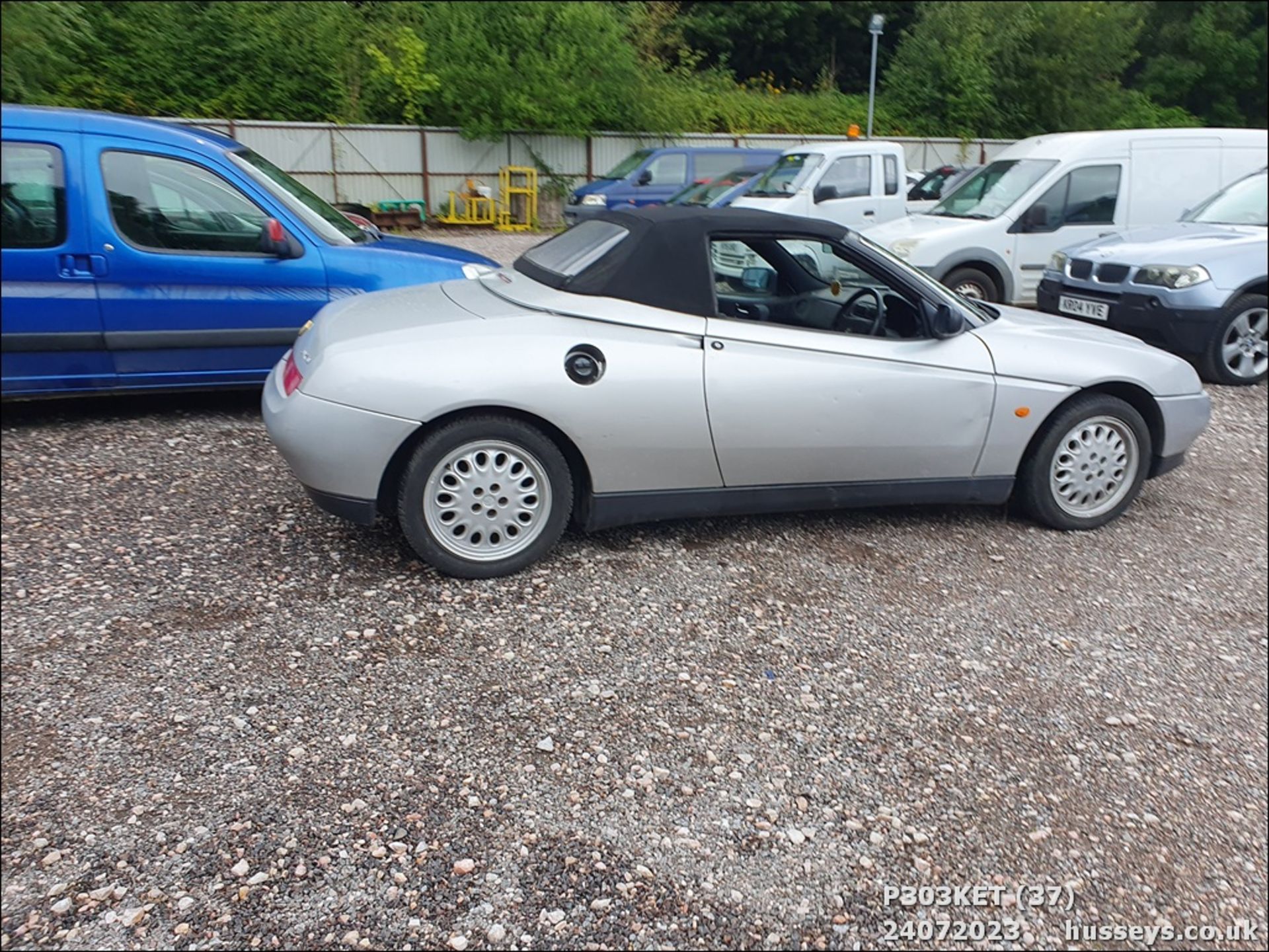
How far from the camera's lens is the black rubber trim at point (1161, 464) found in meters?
5.25

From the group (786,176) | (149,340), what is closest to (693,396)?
(149,340)

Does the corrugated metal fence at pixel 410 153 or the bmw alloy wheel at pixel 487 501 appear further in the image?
the corrugated metal fence at pixel 410 153

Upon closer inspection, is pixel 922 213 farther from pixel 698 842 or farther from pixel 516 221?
pixel 516 221

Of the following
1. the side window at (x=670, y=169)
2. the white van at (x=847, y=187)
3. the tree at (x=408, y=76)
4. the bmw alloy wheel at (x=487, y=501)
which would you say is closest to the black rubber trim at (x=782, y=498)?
the bmw alloy wheel at (x=487, y=501)

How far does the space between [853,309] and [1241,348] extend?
5.33 m

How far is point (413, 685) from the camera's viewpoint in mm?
3566

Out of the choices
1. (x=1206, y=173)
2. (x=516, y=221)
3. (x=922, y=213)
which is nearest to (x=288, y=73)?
(x=516, y=221)

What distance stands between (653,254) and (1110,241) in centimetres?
632

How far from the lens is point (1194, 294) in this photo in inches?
328

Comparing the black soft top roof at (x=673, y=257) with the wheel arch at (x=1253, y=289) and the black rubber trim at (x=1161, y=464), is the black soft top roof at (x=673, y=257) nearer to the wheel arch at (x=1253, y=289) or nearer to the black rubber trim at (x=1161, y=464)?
the black rubber trim at (x=1161, y=464)

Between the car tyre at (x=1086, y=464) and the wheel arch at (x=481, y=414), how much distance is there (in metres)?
2.14

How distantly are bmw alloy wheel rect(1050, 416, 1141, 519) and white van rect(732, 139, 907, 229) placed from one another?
27.1 ft

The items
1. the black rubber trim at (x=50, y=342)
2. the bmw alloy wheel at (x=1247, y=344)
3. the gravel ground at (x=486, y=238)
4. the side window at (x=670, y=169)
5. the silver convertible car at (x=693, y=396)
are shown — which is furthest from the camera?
the side window at (x=670, y=169)

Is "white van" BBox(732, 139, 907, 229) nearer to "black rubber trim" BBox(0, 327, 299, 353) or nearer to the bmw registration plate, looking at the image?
the bmw registration plate
